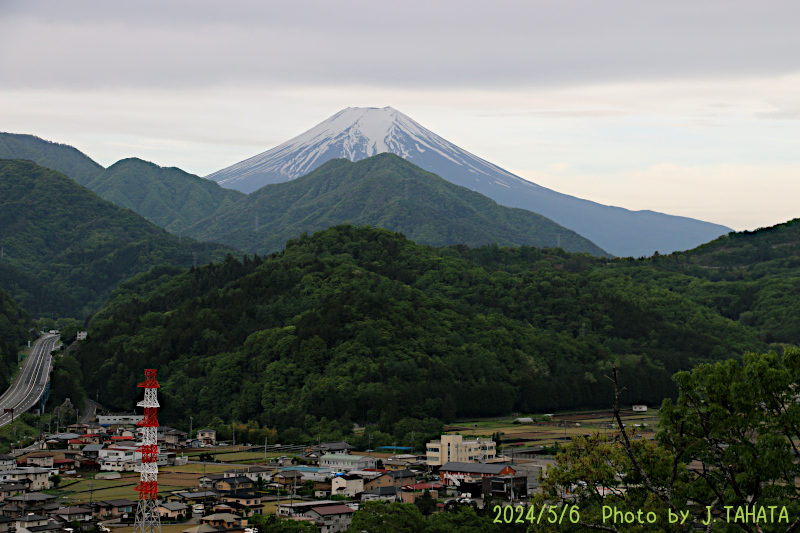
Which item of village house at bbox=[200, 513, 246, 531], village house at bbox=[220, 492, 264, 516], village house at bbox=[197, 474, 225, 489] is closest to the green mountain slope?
village house at bbox=[197, 474, 225, 489]

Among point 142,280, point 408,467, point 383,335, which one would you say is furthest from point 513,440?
point 142,280

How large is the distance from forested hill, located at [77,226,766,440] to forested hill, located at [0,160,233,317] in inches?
986

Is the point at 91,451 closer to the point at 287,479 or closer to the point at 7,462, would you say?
the point at 7,462

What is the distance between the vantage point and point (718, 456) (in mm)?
12641

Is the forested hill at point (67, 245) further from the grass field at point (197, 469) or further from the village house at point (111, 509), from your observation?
the village house at point (111, 509)

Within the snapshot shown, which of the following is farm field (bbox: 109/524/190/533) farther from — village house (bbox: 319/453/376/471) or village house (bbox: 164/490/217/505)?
village house (bbox: 319/453/376/471)

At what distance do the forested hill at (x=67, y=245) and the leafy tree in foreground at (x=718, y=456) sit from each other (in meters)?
108

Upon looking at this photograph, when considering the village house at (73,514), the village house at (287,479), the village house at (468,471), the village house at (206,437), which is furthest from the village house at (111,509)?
the village house at (206,437)

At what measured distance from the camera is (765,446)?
43.4 feet

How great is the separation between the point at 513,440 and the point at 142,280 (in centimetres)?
6194

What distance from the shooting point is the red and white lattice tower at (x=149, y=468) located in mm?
27297

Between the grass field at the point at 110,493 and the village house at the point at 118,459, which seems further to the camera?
the village house at the point at 118,459

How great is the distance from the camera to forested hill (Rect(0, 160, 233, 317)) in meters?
119

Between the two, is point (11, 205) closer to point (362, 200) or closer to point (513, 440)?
point (362, 200)
